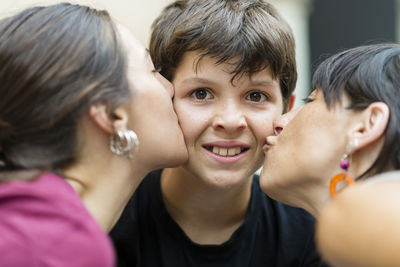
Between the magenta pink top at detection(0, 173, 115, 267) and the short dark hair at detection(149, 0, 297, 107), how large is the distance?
0.87 metres

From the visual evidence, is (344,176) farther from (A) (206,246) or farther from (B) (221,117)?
(A) (206,246)

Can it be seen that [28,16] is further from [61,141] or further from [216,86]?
[216,86]

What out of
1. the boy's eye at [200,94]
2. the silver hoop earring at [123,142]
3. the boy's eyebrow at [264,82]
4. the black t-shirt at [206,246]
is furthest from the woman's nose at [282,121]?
the silver hoop earring at [123,142]

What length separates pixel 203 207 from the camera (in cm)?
234

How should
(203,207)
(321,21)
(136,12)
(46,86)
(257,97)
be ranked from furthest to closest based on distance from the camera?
(321,21) → (136,12) → (203,207) → (257,97) → (46,86)

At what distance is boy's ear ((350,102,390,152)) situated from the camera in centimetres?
165

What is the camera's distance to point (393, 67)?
1.80 m

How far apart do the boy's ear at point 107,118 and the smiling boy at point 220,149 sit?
0.40m

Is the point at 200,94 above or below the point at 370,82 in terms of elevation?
below

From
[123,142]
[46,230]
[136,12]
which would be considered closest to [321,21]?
[136,12]

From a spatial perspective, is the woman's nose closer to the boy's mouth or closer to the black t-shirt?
the boy's mouth

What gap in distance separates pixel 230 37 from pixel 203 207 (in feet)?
2.38

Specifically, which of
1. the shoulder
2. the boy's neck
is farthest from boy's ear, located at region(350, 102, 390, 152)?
the boy's neck

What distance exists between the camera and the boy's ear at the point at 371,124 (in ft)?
5.40
